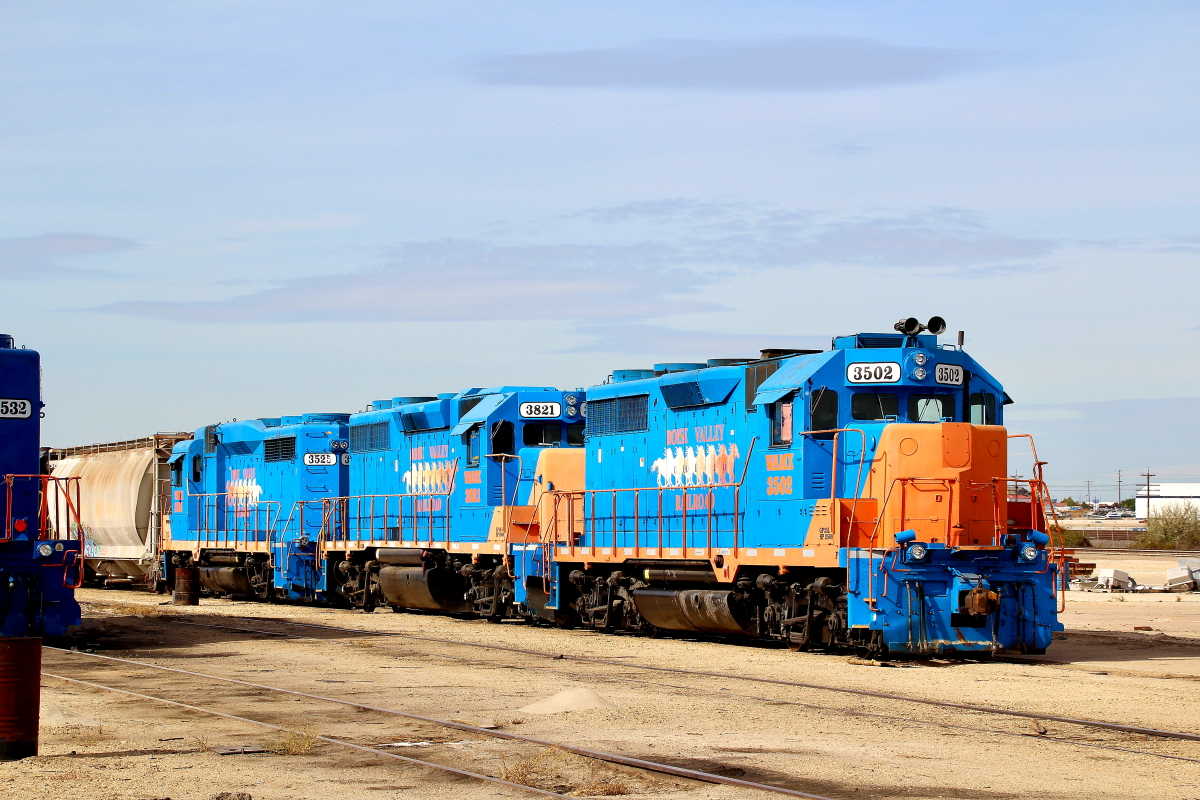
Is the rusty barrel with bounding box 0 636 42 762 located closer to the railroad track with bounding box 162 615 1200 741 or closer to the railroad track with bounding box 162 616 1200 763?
the railroad track with bounding box 162 616 1200 763

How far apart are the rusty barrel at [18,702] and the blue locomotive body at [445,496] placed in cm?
1270

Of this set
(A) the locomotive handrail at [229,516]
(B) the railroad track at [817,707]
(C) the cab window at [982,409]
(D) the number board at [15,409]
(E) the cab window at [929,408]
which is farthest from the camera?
(A) the locomotive handrail at [229,516]

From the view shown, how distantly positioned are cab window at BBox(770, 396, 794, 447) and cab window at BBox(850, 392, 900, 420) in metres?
0.73

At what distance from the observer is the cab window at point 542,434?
23.3 m

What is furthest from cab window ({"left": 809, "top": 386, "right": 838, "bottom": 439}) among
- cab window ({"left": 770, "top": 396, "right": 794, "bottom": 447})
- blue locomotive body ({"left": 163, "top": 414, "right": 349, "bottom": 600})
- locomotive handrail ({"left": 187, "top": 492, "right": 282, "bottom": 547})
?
locomotive handrail ({"left": 187, "top": 492, "right": 282, "bottom": 547})

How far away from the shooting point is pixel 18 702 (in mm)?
9594

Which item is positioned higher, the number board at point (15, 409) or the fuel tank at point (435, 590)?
the number board at point (15, 409)

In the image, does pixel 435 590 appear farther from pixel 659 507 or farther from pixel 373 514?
pixel 659 507

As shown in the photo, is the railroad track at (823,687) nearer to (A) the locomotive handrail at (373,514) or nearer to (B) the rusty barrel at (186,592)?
(A) the locomotive handrail at (373,514)

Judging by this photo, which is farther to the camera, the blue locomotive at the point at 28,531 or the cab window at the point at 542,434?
the cab window at the point at 542,434

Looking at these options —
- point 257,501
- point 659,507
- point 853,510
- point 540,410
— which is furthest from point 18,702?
point 257,501

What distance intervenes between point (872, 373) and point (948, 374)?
86 cm

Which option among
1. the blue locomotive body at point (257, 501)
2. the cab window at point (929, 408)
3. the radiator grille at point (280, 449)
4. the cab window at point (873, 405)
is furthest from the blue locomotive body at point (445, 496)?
the cab window at point (929, 408)

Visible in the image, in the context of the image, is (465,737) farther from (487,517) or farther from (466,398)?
(466,398)
